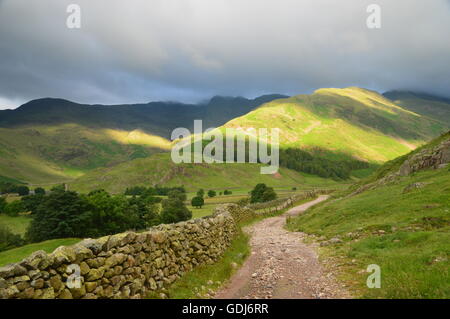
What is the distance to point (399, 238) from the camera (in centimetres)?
1434

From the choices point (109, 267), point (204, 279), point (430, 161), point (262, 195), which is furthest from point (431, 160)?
point (262, 195)

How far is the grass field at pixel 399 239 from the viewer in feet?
29.7

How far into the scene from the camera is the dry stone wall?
6.54m

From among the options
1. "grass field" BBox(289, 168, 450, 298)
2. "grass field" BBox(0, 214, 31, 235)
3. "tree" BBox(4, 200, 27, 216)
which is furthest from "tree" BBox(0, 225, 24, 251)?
"grass field" BBox(289, 168, 450, 298)

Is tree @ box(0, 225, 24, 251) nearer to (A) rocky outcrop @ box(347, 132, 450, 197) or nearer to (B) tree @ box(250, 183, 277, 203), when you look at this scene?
(B) tree @ box(250, 183, 277, 203)

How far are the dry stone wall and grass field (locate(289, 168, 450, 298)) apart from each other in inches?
291

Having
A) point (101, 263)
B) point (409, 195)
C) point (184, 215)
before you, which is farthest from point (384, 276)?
point (184, 215)

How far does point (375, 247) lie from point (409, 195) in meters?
10.7

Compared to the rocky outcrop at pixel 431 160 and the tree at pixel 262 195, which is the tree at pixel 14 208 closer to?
the tree at pixel 262 195

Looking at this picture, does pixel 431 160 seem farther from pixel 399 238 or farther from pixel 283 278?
pixel 283 278

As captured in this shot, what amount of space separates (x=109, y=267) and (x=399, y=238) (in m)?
14.4
